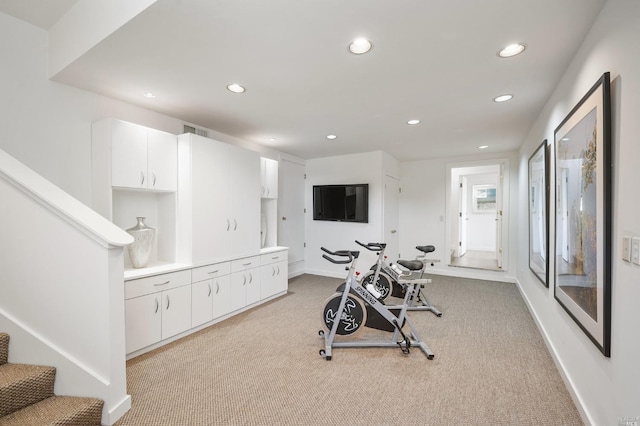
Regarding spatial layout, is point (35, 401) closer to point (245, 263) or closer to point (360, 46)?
point (245, 263)

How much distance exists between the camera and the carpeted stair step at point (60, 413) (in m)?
1.52

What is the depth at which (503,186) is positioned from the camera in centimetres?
533

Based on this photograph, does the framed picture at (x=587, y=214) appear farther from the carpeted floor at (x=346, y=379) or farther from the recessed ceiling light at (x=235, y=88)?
the recessed ceiling light at (x=235, y=88)

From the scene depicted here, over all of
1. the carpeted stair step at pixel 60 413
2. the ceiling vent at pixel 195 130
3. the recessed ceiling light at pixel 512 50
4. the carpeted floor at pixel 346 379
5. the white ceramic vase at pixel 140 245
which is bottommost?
the carpeted floor at pixel 346 379

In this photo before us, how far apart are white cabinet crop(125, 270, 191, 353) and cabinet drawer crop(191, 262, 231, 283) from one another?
7 cm

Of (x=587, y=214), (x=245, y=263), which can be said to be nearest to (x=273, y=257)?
(x=245, y=263)

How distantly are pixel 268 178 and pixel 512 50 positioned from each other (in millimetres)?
3336

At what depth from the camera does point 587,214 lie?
1681 mm

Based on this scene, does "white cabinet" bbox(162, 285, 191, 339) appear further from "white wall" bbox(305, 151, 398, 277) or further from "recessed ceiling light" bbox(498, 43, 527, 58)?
"recessed ceiling light" bbox(498, 43, 527, 58)

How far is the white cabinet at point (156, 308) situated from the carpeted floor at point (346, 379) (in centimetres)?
16

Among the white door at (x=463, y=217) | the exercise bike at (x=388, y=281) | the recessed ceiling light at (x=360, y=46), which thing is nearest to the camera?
the recessed ceiling light at (x=360, y=46)

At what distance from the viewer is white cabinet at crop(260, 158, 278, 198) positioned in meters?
4.32

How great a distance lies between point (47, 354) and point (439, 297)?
441 cm

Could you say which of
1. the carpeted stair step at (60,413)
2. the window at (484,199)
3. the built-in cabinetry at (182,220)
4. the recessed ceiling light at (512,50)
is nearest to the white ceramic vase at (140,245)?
the built-in cabinetry at (182,220)
